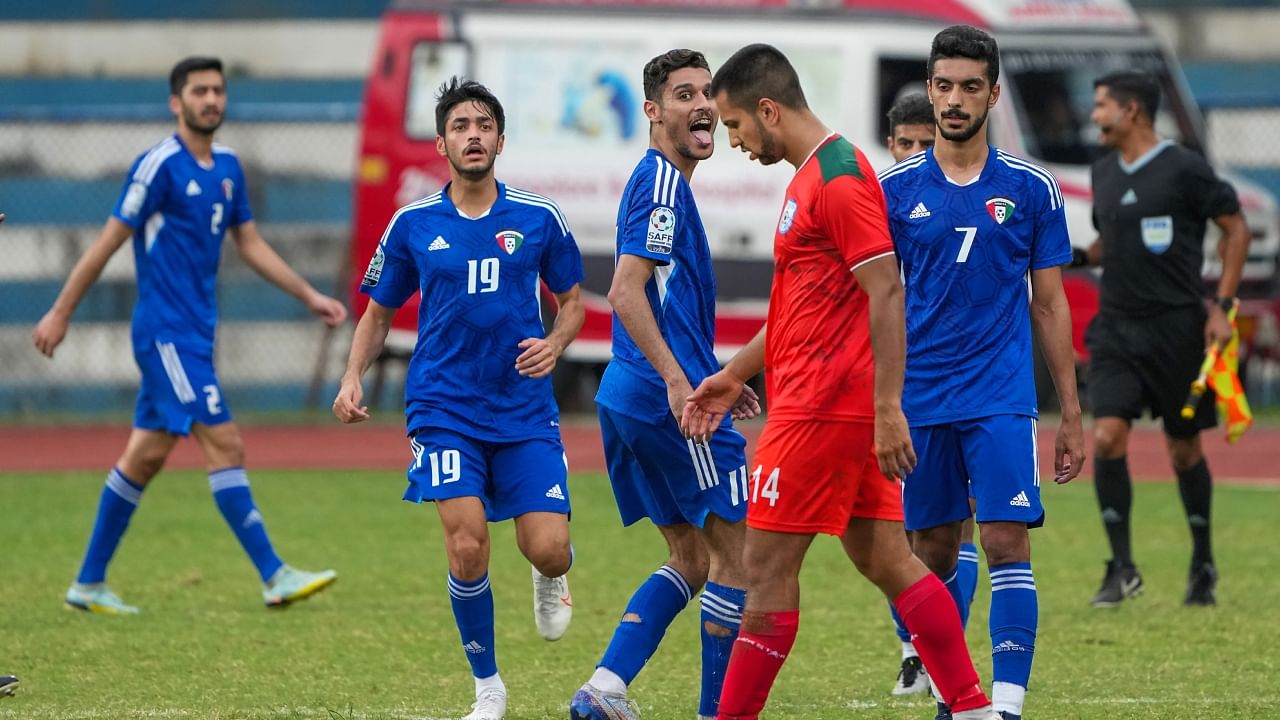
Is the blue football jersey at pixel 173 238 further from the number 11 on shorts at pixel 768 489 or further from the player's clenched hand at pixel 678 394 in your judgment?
the number 11 on shorts at pixel 768 489

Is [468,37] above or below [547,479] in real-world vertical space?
above

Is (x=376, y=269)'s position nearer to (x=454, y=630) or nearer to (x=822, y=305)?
(x=822, y=305)

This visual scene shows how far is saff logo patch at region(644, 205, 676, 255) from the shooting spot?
20.4 feet

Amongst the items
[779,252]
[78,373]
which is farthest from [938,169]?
[78,373]

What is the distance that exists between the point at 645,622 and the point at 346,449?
9.63m

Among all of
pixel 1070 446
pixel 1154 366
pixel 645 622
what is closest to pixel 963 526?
pixel 1070 446

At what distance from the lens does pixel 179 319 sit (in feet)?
30.1

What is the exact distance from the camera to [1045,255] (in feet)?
20.9

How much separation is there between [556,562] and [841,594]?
9.76 ft

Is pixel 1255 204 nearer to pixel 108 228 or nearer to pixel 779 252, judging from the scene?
pixel 108 228

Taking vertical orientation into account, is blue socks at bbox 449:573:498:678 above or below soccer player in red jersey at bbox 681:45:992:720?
below

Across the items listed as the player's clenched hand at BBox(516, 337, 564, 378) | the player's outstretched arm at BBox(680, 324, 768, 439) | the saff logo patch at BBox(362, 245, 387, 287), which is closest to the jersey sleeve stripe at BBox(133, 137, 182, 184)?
the saff logo patch at BBox(362, 245, 387, 287)

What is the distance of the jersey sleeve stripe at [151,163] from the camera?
30.0ft

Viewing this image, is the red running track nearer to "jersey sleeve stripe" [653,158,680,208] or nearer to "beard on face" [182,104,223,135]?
"beard on face" [182,104,223,135]
